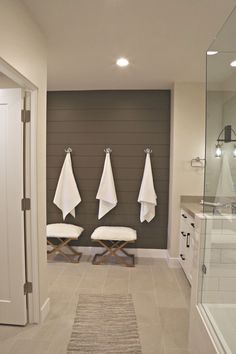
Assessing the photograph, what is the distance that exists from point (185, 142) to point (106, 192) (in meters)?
1.40

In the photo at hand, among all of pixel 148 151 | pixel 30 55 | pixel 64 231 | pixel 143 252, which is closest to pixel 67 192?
pixel 64 231

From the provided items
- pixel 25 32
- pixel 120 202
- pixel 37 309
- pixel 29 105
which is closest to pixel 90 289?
pixel 37 309

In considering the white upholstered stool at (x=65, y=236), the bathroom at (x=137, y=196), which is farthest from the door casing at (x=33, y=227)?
the white upholstered stool at (x=65, y=236)

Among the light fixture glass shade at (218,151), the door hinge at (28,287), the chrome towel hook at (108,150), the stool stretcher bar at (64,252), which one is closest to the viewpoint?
the door hinge at (28,287)

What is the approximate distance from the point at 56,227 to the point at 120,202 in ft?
3.51

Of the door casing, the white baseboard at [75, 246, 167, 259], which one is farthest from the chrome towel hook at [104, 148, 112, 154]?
the door casing

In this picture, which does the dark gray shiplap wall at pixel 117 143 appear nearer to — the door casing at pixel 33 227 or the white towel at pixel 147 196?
the white towel at pixel 147 196

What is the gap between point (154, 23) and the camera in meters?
2.06

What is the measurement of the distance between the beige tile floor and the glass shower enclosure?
489mm

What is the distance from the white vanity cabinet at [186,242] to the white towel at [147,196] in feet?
1.66

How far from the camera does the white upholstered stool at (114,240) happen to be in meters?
3.52

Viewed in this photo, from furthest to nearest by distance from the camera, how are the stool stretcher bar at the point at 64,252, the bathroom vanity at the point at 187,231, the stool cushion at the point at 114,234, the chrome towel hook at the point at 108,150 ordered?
the chrome towel hook at the point at 108,150, the stool stretcher bar at the point at 64,252, the stool cushion at the point at 114,234, the bathroom vanity at the point at 187,231

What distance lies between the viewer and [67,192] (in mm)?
3861

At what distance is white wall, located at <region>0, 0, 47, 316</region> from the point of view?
1592mm
